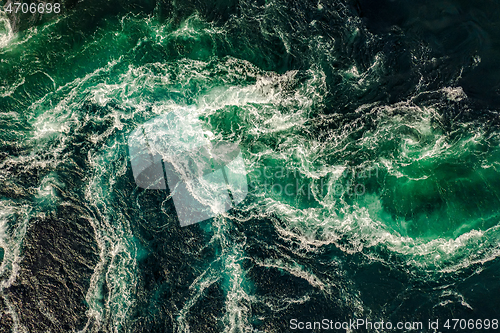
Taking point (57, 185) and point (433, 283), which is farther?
point (57, 185)

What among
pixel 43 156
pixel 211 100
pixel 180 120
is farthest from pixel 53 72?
pixel 211 100

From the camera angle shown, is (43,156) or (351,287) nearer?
(351,287)

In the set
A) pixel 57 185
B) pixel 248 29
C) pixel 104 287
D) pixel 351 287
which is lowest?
pixel 104 287

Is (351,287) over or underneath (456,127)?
underneath

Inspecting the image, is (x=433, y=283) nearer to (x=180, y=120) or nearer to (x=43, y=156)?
(x=180, y=120)

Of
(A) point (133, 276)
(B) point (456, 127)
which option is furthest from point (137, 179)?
(B) point (456, 127)

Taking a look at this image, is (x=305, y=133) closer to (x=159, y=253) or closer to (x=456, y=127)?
(x=456, y=127)
